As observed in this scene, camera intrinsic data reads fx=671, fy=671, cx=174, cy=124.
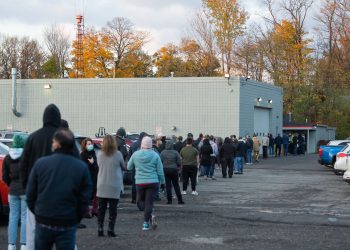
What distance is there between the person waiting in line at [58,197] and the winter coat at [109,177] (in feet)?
15.7

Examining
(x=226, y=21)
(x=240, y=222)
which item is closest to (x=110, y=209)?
(x=240, y=222)

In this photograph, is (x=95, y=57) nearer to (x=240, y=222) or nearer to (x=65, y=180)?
(x=240, y=222)

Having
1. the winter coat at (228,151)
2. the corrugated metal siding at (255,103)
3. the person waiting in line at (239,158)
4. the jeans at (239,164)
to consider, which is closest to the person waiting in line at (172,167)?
the winter coat at (228,151)

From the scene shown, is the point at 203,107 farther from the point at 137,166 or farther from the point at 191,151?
the point at 137,166

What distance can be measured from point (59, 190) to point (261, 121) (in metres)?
42.2

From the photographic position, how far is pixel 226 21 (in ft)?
212

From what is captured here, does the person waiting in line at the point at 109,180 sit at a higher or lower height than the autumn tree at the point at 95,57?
lower

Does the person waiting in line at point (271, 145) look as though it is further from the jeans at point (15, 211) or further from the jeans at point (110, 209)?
the jeans at point (15, 211)

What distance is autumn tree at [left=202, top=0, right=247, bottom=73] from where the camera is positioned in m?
64.2

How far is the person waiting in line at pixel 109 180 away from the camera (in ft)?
36.6

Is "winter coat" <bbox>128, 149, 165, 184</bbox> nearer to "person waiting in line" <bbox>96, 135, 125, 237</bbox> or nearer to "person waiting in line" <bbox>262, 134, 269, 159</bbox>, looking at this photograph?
"person waiting in line" <bbox>96, 135, 125, 237</bbox>

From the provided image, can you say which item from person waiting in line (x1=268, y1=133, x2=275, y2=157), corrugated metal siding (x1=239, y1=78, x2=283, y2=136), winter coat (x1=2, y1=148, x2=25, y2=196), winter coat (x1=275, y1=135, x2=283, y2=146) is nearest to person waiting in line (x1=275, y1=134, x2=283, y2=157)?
winter coat (x1=275, y1=135, x2=283, y2=146)

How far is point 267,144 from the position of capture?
44562 millimetres

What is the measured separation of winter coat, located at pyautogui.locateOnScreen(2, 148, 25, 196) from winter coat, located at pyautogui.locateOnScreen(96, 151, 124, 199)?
181cm
